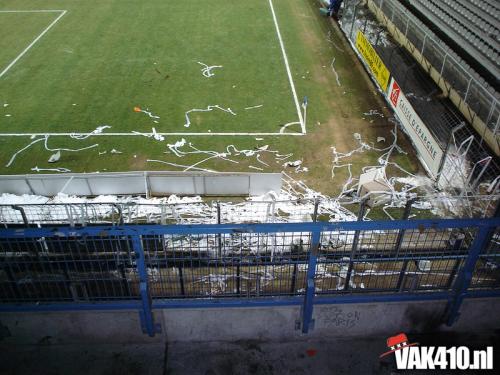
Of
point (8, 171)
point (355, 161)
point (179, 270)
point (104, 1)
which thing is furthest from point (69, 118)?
point (104, 1)

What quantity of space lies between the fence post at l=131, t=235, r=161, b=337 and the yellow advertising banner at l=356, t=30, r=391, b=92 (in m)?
10.6

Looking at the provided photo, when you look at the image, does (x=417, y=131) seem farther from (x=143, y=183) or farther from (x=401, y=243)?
(x=143, y=183)

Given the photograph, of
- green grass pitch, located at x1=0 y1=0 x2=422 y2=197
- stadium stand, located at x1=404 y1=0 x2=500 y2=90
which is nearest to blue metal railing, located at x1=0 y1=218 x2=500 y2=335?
green grass pitch, located at x1=0 y1=0 x2=422 y2=197

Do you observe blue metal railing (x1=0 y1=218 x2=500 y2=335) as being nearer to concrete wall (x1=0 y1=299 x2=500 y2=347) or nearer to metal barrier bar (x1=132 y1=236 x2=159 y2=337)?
metal barrier bar (x1=132 y1=236 x2=159 y2=337)

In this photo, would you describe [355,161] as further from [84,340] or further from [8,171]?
[8,171]

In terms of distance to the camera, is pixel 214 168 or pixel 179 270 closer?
pixel 179 270

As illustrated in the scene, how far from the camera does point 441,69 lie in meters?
11.8

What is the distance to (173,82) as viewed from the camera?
15031 millimetres

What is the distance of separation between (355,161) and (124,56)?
1018 centimetres

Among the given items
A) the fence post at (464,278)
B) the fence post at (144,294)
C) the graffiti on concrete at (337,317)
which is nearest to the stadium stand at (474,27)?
the fence post at (464,278)

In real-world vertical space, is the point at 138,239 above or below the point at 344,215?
above

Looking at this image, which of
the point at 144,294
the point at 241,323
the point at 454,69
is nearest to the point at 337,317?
the point at 241,323

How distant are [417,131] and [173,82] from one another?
8.06m

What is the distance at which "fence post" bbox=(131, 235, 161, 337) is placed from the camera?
16.2ft
